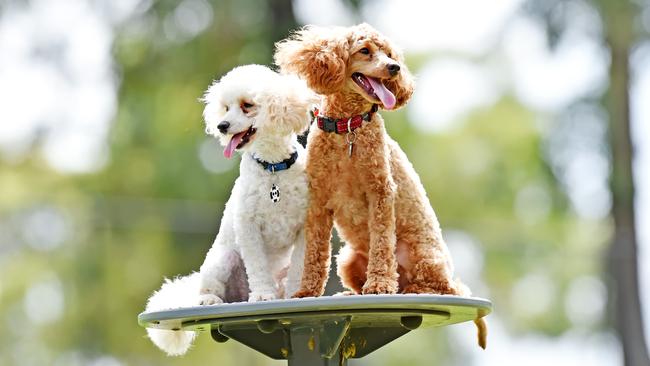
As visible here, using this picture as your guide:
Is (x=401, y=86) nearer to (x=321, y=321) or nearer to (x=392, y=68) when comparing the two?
(x=392, y=68)

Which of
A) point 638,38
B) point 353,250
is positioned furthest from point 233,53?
point 353,250

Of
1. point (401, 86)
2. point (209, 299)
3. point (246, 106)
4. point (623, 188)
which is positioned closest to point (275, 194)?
point (246, 106)

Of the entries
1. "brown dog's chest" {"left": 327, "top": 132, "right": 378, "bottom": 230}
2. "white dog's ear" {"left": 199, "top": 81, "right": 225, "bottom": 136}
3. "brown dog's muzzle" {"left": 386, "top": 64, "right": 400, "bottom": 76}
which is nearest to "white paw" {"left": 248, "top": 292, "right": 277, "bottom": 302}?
"brown dog's chest" {"left": 327, "top": 132, "right": 378, "bottom": 230}

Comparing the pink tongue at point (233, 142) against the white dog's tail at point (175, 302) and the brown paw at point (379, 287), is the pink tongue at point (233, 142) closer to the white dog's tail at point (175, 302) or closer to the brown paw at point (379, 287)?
the white dog's tail at point (175, 302)

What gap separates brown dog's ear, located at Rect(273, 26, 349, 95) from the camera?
4953mm

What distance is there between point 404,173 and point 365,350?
0.77 metres

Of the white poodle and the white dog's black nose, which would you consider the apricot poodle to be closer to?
the white poodle

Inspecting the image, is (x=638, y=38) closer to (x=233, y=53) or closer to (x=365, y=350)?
(x=233, y=53)

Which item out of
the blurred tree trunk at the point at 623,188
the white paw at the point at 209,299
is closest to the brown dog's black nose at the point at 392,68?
the white paw at the point at 209,299

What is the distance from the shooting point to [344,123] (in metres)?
5.08

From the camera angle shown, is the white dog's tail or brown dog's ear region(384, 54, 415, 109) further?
the white dog's tail

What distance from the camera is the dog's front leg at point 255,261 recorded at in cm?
503

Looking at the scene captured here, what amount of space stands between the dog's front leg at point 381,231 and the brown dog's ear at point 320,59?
39cm

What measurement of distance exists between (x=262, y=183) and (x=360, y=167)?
411 millimetres
